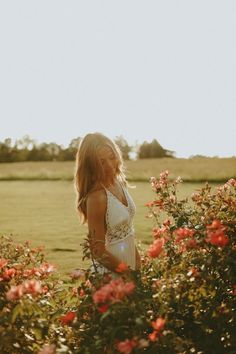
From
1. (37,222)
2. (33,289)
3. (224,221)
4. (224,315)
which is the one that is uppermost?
(224,221)

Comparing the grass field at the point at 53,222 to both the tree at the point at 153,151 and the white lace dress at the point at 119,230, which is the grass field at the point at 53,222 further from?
the tree at the point at 153,151

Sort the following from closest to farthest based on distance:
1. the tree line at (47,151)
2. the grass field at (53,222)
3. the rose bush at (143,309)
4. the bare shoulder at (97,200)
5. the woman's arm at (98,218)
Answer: the rose bush at (143,309), the woman's arm at (98,218), the bare shoulder at (97,200), the grass field at (53,222), the tree line at (47,151)

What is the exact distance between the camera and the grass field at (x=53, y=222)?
10.8 metres

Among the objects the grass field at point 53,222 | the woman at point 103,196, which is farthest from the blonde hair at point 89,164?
the grass field at point 53,222

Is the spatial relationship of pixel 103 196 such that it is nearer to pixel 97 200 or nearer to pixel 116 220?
pixel 97 200

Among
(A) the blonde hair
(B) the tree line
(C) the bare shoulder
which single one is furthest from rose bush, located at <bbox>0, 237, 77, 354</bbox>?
(B) the tree line

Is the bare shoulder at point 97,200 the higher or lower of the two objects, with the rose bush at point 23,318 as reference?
higher

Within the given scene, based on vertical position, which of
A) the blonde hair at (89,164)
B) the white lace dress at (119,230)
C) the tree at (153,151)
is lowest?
the white lace dress at (119,230)

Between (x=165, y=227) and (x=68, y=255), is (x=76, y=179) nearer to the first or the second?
(x=165, y=227)

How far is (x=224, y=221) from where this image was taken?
139 inches

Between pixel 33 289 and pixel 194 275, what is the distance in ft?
2.84

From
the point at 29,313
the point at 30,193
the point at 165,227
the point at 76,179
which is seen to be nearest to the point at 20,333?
the point at 29,313

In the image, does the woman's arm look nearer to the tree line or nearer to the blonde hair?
the blonde hair

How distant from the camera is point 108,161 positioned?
12.5 feet
